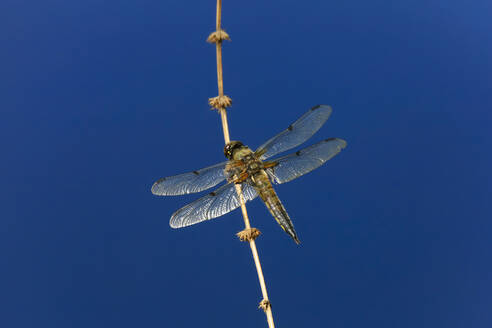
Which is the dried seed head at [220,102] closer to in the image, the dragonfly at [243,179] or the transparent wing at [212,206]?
the dragonfly at [243,179]

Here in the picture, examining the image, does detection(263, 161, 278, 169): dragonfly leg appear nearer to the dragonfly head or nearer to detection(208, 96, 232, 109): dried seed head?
the dragonfly head

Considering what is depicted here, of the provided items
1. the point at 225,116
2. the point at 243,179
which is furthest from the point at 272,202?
the point at 225,116

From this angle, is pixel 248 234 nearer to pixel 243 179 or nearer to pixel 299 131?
pixel 243 179

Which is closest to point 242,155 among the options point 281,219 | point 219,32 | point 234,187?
point 234,187

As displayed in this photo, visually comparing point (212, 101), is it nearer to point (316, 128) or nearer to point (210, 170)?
point (210, 170)

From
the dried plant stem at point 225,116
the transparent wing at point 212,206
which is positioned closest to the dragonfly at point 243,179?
the transparent wing at point 212,206

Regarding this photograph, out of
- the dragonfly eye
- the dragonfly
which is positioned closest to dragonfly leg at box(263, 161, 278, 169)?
the dragonfly
